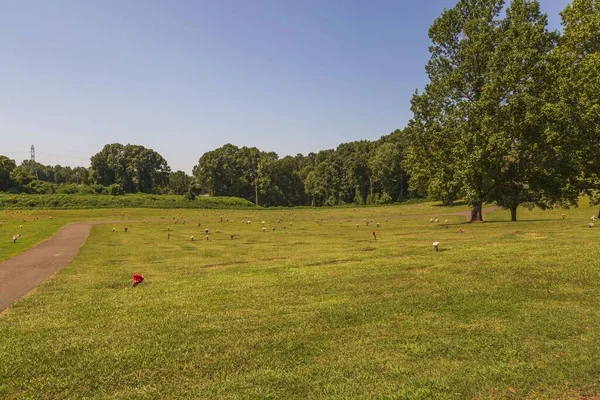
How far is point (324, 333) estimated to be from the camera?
866cm

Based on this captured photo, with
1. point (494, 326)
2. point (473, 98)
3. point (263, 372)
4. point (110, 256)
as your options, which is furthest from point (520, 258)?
point (473, 98)

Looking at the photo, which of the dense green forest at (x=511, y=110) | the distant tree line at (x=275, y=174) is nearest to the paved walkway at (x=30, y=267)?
the dense green forest at (x=511, y=110)

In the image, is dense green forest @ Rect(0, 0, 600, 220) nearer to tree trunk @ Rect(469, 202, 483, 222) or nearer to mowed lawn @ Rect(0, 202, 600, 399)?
tree trunk @ Rect(469, 202, 483, 222)

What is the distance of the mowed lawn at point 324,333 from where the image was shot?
650 centimetres

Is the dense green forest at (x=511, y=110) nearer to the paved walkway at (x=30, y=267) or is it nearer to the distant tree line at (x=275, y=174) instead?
the paved walkway at (x=30, y=267)

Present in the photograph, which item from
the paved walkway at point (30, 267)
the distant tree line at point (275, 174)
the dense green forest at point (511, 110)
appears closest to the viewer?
the paved walkway at point (30, 267)

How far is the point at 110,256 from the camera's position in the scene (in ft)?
73.8

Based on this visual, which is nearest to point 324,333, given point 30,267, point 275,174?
point 30,267

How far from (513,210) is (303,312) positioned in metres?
36.1

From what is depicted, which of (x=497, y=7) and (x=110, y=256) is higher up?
(x=497, y=7)

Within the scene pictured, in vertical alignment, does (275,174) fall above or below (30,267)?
above

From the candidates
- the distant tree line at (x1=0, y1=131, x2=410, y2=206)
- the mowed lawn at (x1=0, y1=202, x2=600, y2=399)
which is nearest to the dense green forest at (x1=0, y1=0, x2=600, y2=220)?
the mowed lawn at (x1=0, y1=202, x2=600, y2=399)

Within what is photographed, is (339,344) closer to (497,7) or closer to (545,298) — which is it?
(545,298)

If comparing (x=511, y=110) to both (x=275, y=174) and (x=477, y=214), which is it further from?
(x=275, y=174)
